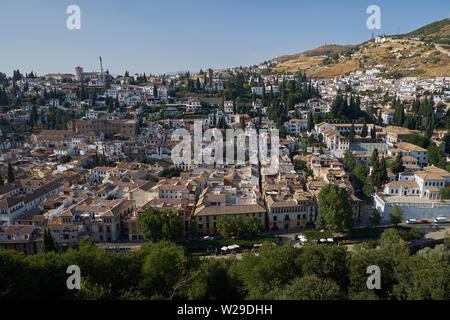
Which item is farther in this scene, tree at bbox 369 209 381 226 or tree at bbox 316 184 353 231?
tree at bbox 369 209 381 226

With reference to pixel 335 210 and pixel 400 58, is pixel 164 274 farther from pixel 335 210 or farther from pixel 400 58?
pixel 400 58

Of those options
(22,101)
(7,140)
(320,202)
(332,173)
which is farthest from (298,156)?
(22,101)

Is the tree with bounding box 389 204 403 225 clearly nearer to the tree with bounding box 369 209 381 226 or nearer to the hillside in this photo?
the tree with bounding box 369 209 381 226

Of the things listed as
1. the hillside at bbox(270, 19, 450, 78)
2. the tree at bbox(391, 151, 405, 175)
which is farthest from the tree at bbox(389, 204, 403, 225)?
the hillside at bbox(270, 19, 450, 78)

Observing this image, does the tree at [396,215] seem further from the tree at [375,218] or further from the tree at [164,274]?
the tree at [164,274]

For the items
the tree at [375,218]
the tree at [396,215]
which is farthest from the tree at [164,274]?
the tree at [396,215]

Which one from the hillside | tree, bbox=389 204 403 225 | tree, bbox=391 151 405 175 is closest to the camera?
tree, bbox=389 204 403 225
